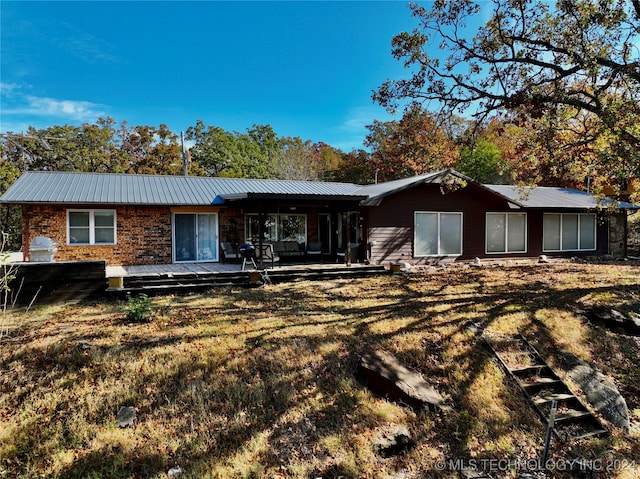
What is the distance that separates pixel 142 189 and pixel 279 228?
4.93 m

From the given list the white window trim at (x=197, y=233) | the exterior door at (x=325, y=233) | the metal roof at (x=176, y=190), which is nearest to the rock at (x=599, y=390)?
the metal roof at (x=176, y=190)

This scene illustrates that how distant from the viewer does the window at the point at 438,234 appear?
13.7 metres

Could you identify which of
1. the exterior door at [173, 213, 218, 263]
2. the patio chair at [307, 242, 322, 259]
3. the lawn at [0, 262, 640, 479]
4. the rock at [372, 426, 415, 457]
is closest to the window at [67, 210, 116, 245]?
the exterior door at [173, 213, 218, 263]

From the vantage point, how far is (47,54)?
18266 mm

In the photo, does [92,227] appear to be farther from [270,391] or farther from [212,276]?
[270,391]

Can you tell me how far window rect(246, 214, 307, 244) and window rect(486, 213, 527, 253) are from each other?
7.45 m

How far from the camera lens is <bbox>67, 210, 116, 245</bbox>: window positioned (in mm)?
11578

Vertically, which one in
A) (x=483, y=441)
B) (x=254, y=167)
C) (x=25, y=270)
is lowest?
(x=483, y=441)

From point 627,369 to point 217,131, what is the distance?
1258 inches

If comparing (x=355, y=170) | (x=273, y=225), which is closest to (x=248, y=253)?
(x=273, y=225)

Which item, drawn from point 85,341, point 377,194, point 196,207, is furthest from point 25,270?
point 377,194

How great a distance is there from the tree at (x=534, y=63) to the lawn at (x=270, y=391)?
14.1 feet

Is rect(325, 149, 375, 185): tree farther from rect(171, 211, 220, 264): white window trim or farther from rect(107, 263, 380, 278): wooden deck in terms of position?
rect(107, 263, 380, 278): wooden deck

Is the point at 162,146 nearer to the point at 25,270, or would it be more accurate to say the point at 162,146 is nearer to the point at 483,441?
the point at 25,270
